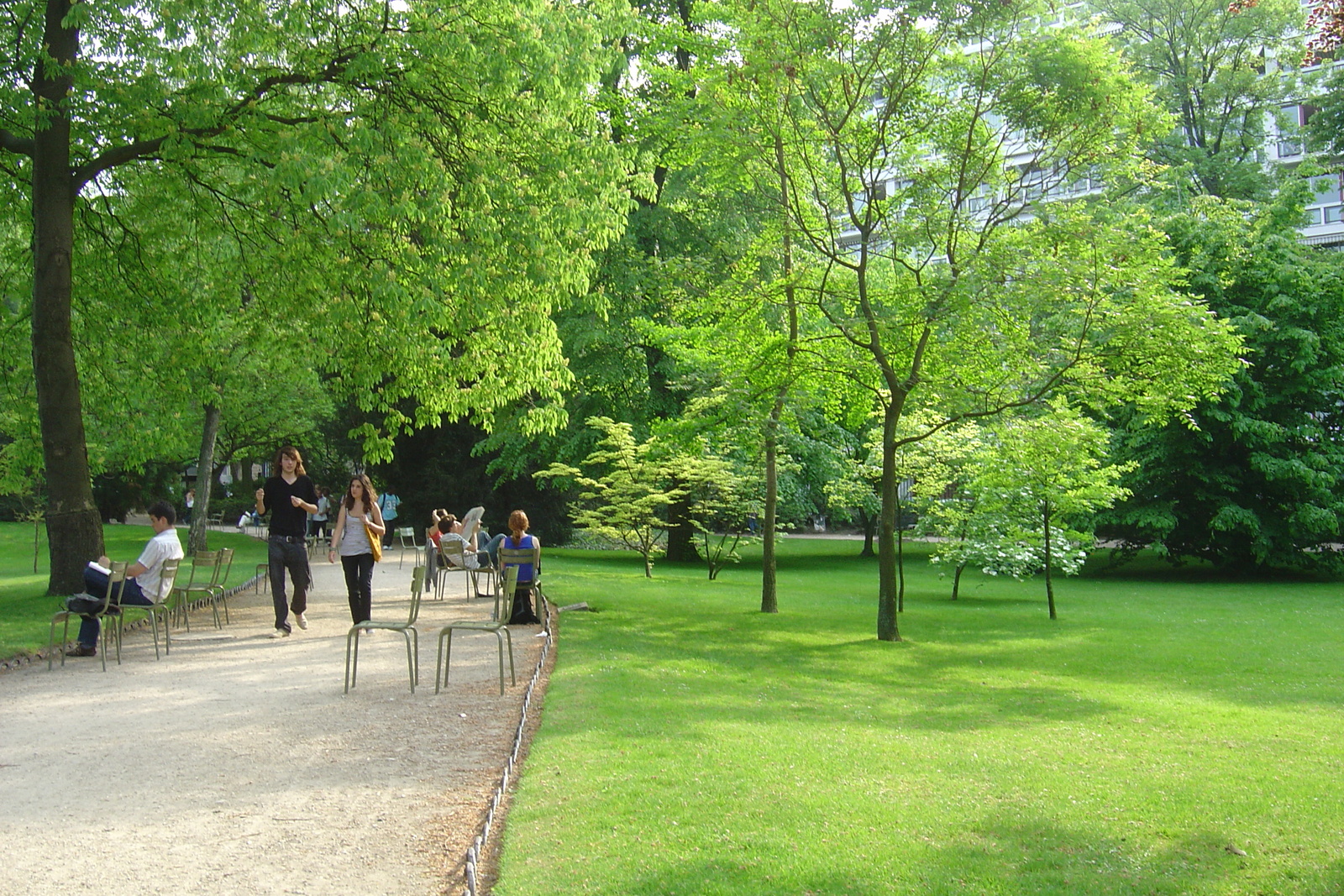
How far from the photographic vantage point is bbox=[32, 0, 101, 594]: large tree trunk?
14461mm

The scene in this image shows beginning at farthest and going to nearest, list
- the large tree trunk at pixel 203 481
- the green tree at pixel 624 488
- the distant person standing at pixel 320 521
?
the distant person standing at pixel 320 521
the large tree trunk at pixel 203 481
the green tree at pixel 624 488

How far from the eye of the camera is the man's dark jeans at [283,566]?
1287cm

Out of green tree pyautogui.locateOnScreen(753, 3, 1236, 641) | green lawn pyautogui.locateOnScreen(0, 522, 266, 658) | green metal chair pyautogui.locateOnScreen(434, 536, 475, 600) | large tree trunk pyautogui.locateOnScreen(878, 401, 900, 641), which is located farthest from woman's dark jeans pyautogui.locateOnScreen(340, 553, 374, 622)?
large tree trunk pyautogui.locateOnScreen(878, 401, 900, 641)

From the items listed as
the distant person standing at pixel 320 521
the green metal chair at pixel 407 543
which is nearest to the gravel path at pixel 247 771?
the green metal chair at pixel 407 543

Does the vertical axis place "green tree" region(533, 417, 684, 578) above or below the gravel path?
above

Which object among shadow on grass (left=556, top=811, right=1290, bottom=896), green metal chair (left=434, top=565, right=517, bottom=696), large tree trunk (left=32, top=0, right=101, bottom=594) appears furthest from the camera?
large tree trunk (left=32, top=0, right=101, bottom=594)

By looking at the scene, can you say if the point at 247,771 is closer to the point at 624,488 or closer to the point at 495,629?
the point at 495,629

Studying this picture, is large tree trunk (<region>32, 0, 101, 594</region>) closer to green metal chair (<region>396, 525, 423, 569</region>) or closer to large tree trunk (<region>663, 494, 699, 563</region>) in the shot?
green metal chair (<region>396, 525, 423, 569</region>)

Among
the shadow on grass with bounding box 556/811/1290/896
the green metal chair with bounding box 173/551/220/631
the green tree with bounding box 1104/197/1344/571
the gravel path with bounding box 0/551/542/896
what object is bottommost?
the gravel path with bounding box 0/551/542/896

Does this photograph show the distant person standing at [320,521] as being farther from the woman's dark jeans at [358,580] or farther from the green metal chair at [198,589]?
the woman's dark jeans at [358,580]

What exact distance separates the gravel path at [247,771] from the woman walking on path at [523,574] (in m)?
2.04

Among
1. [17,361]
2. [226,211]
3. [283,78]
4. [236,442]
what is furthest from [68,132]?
[236,442]

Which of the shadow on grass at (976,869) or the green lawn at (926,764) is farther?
the green lawn at (926,764)

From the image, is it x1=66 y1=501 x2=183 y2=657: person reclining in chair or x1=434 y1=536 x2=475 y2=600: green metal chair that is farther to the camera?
x1=434 y1=536 x2=475 y2=600: green metal chair
